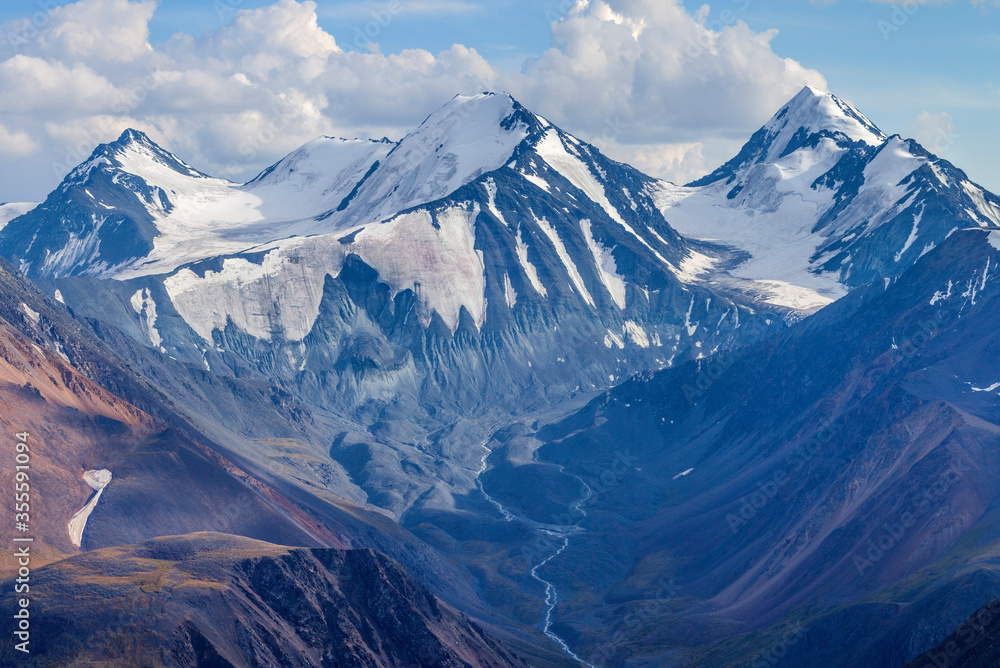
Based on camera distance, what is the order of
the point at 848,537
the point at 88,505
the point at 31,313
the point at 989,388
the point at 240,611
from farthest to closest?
the point at 31,313 → the point at 989,388 → the point at 848,537 → the point at 88,505 → the point at 240,611

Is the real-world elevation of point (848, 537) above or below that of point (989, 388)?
below

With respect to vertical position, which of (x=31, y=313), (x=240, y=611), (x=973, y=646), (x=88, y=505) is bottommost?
(x=88, y=505)

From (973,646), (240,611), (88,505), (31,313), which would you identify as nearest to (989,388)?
(973,646)

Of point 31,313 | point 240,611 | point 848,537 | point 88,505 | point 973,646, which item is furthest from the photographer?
point 31,313

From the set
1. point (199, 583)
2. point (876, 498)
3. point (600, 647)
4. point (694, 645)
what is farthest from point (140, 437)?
point (876, 498)

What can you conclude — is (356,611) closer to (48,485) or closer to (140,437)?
(48,485)

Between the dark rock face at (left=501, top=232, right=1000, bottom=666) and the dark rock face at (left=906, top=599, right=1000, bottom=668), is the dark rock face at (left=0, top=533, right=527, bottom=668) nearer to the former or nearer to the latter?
the dark rock face at (left=501, top=232, right=1000, bottom=666)

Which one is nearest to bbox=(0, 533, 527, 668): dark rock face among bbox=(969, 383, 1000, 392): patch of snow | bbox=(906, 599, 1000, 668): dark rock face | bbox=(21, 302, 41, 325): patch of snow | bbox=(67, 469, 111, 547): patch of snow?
bbox=(67, 469, 111, 547): patch of snow

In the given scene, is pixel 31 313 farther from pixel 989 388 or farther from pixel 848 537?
pixel 989 388
